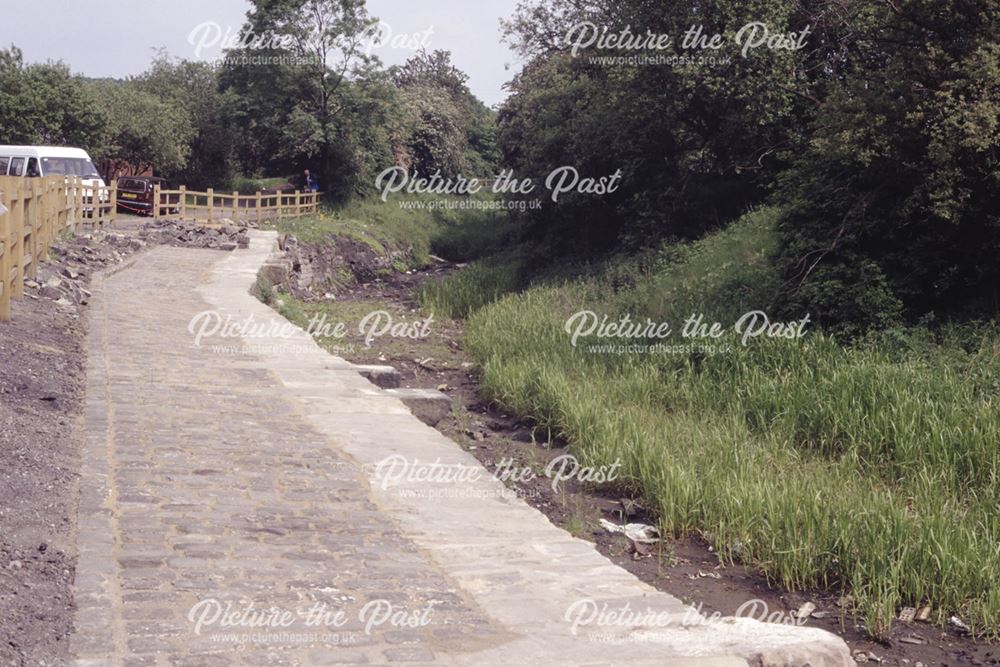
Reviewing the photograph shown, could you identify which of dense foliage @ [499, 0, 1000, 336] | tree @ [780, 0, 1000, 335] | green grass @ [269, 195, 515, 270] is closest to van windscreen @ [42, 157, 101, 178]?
green grass @ [269, 195, 515, 270]

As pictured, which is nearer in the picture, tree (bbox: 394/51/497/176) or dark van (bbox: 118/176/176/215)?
dark van (bbox: 118/176/176/215)

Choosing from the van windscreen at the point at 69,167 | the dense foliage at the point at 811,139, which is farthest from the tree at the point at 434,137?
the van windscreen at the point at 69,167

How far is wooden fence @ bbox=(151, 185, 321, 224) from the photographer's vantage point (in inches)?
1241

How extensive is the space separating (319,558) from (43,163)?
26.3 meters

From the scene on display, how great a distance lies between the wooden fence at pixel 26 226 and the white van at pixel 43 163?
331 inches

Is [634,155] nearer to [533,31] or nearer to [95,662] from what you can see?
[533,31]

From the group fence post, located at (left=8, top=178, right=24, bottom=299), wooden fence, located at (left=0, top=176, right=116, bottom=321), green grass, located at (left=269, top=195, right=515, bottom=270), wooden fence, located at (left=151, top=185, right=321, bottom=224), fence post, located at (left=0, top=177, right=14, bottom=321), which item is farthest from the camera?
green grass, located at (left=269, top=195, right=515, bottom=270)

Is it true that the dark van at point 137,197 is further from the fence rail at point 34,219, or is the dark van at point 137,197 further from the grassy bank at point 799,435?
the grassy bank at point 799,435

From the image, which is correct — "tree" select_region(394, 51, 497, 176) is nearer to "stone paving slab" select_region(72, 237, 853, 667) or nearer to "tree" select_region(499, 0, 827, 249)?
"tree" select_region(499, 0, 827, 249)

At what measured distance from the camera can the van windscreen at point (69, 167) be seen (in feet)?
94.2

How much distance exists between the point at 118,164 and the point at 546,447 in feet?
138

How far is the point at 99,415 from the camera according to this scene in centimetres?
866

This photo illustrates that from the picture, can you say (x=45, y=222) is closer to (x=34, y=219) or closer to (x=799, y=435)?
(x=34, y=219)

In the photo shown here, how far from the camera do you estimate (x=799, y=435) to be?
11484 mm
